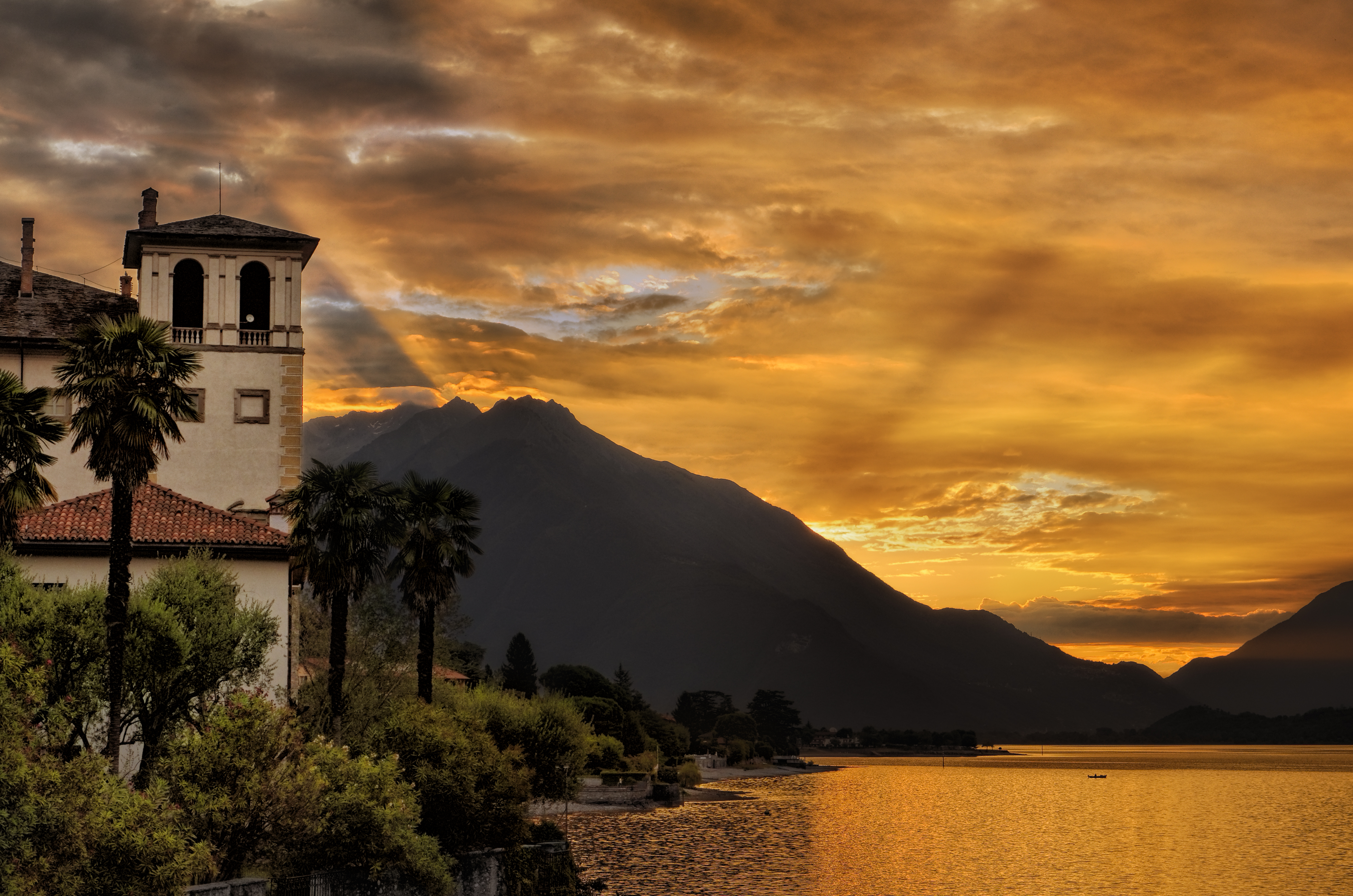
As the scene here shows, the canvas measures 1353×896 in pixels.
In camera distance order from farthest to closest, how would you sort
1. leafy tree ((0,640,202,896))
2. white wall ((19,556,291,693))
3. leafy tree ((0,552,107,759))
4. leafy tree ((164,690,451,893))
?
1. white wall ((19,556,291,693))
2. leafy tree ((0,552,107,759))
3. leafy tree ((164,690,451,893))
4. leafy tree ((0,640,202,896))

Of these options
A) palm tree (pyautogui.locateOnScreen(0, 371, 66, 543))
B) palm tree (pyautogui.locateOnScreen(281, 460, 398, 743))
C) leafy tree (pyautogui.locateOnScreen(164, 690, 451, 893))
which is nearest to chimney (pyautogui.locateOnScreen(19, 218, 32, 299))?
palm tree (pyautogui.locateOnScreen(281, 460, 398, 743))

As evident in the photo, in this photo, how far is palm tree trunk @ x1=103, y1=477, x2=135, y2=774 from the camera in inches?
1451

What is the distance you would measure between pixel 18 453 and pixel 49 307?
99.3 ft

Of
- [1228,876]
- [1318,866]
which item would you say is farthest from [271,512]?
[1318,866]

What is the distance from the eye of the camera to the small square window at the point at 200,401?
6116 centimetres

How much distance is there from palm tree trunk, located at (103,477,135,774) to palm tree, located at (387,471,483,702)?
26644mm

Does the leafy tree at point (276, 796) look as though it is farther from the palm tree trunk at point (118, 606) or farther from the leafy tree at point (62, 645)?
the leafy tree at point (62, 645)

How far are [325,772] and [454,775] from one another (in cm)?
942

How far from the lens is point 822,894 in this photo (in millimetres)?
75375

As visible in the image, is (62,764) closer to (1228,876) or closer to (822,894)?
(822,894)

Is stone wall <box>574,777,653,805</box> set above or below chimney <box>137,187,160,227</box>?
below

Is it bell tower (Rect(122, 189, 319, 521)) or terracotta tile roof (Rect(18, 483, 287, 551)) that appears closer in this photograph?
terracotta tile roof (Rect(18, 483, 287, 551))

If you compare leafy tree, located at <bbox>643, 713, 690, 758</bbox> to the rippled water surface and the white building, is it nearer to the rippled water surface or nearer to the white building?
the rippled water surface

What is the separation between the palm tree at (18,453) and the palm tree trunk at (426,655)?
25635 millimetres
